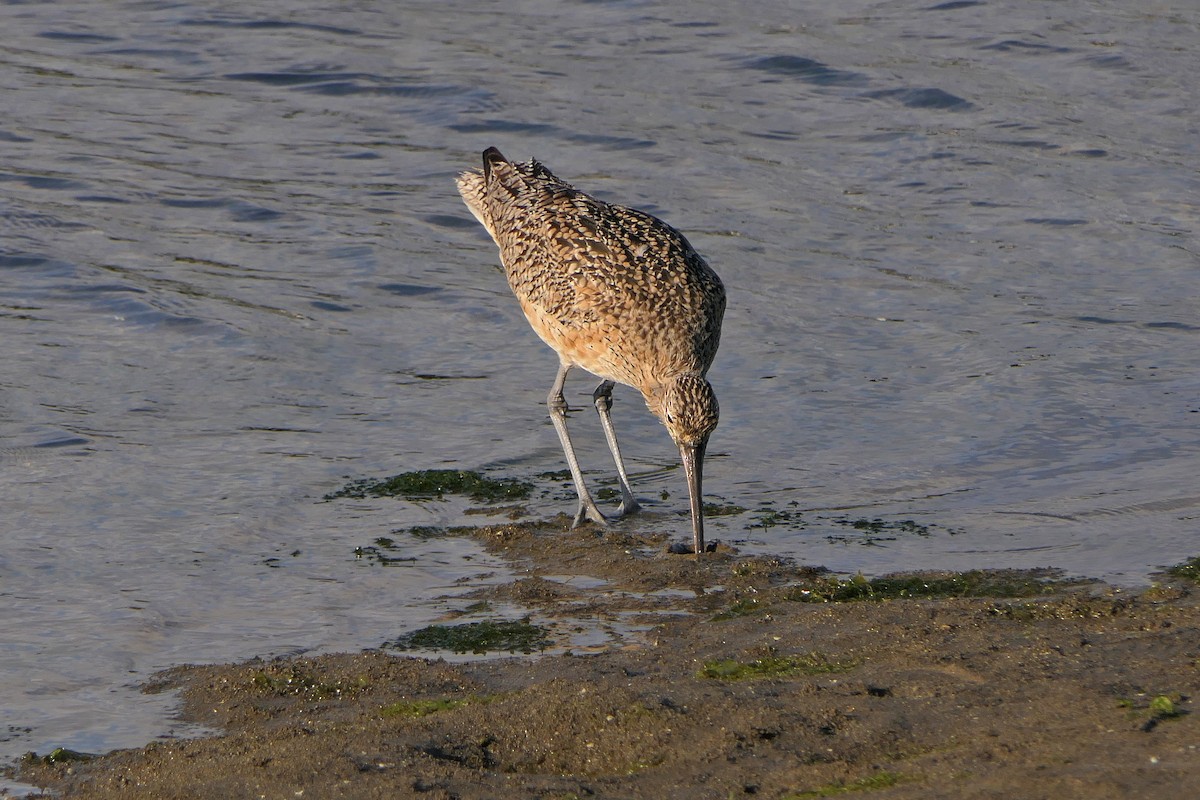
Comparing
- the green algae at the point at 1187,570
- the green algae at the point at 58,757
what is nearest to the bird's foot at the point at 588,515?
the green algae at the point at 1187,570

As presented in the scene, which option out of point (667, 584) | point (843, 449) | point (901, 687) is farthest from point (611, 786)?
point (843, 449)

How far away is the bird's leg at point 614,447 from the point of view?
819cm

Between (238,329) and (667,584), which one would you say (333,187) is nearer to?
(238,329)

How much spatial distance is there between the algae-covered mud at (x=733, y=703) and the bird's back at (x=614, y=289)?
1.67 m

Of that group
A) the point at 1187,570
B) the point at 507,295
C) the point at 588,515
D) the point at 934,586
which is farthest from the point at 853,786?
the point at 507,295

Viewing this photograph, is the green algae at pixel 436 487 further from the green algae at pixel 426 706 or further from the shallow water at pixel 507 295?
the green algae at pixel 426 706

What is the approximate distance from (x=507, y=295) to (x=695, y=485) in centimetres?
431

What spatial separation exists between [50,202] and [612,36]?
20.3ft

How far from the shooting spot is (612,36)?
16.5 m

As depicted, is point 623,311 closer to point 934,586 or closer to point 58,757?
point 934,586

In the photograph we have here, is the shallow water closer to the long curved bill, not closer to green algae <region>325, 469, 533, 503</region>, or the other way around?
green algae <region>325, 469, 533, 503</region>

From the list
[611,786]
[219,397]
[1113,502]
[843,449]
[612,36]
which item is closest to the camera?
[611,786]

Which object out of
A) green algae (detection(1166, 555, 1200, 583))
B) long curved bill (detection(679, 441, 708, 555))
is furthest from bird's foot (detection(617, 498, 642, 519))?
green algae (detection(1166, 555, 1200, 583))

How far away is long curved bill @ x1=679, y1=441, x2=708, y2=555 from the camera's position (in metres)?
7.32
